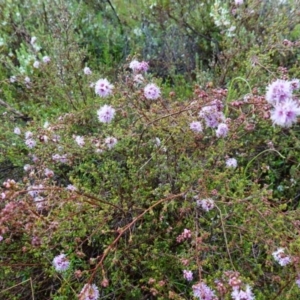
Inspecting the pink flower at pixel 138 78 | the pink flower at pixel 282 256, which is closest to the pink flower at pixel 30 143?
the pink flower at pixel 138 78

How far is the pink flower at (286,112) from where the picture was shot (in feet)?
3.68

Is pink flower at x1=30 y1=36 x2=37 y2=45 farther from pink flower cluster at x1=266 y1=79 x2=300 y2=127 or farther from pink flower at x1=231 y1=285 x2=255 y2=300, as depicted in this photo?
pink flower at x1=231 y1=285 x2=255 y2=300

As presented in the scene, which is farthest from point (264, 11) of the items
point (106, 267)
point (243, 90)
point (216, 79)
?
point (106, 267)

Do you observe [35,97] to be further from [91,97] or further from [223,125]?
[223,125]

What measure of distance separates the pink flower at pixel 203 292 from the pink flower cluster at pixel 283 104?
0.45 m

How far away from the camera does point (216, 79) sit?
2213 mm

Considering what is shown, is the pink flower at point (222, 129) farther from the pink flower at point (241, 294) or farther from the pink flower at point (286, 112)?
the pink flower at point (241, 294)

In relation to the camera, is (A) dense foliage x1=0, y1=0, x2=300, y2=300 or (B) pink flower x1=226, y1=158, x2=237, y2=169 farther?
(B) pink flower x1=226, y1=158, x2=237, y2=169

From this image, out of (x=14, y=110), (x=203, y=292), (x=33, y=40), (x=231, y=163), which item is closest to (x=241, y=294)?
(x=203, y=292)

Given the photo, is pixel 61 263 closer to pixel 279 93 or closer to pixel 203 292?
pixel 203 292

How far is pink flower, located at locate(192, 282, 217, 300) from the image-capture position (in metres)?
1.16

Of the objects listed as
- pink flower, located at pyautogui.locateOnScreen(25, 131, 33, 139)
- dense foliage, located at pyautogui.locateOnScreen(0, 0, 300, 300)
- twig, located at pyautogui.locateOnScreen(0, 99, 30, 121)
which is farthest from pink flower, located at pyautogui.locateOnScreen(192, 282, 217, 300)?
twig, located at pyautogui.locateOnScreen(0, 99, 30, 121)

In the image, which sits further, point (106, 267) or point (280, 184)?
point (280, 184)

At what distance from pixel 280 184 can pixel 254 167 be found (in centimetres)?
13
